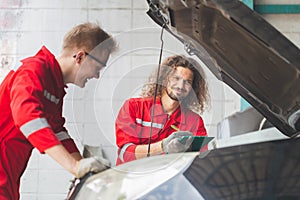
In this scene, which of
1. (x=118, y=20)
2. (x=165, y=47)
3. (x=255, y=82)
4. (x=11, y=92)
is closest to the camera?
(x=255, y=82)

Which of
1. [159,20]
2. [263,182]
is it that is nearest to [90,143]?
[159,20]

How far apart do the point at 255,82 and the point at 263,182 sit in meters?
0.39

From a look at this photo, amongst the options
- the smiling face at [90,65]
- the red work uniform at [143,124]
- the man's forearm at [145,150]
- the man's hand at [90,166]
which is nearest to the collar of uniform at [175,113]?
the red work uniform at [143,124]

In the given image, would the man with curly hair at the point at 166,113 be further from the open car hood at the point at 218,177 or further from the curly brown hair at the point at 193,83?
the open car hood at the point at 218,177

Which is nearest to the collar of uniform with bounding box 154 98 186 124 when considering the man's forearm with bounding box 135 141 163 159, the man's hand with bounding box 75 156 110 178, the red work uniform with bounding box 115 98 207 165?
the red work uniform with bounding box 115 98 207 165

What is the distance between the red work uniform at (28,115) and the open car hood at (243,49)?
0.39 metres

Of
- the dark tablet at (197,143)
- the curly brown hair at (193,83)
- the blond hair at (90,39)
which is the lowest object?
the dark tablet at (197,143)

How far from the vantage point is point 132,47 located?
5.76 ft

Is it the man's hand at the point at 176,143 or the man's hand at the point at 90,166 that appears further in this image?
the man's hand at the point at 176,143

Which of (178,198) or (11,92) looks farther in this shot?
(11,92)

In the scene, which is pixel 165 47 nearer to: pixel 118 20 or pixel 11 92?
pixel 11 92

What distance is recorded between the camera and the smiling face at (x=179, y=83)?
1.67 metres

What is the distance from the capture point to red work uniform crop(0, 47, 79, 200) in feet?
4.96

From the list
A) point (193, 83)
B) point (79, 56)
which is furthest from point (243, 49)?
point (79, 56)
